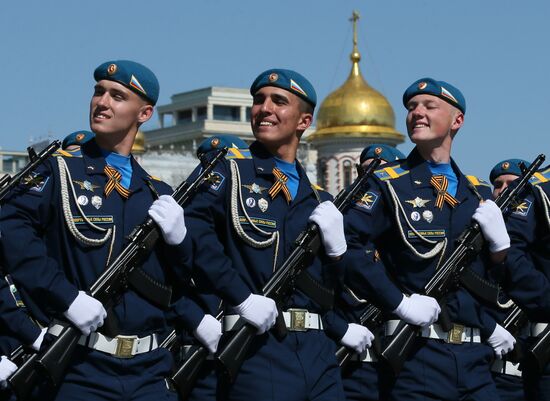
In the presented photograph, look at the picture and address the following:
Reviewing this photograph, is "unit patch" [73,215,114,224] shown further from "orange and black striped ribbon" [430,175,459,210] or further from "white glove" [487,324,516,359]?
"white glove" [487,324,516,359]

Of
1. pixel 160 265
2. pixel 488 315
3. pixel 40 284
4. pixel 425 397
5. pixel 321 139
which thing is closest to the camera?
pixel 40 284

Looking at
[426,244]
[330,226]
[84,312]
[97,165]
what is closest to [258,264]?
[330,226]

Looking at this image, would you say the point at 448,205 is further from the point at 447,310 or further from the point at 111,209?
the point at 111,209

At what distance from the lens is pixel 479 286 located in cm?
1030

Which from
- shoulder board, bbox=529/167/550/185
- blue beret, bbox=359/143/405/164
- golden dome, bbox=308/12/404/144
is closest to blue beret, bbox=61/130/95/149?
blue beret, bbox=359/143/405/164

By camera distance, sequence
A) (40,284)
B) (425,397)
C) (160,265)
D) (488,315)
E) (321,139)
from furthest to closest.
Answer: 1. (321,139)
2. (488,315)
3. (425,397)
4. (160,265)
5. (40,284)

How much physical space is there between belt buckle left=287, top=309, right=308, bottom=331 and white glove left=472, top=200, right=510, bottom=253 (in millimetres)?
1421

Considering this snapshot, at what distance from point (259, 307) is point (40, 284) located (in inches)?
51.5

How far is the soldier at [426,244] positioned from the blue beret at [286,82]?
74 cm

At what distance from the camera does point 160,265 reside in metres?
9.04

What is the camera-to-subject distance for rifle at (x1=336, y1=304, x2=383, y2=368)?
35.6 feet

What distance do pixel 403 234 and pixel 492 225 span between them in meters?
0.59

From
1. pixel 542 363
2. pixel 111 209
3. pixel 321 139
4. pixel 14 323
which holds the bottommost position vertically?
pixel 321 139

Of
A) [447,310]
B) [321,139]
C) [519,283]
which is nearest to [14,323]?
[447,310]
